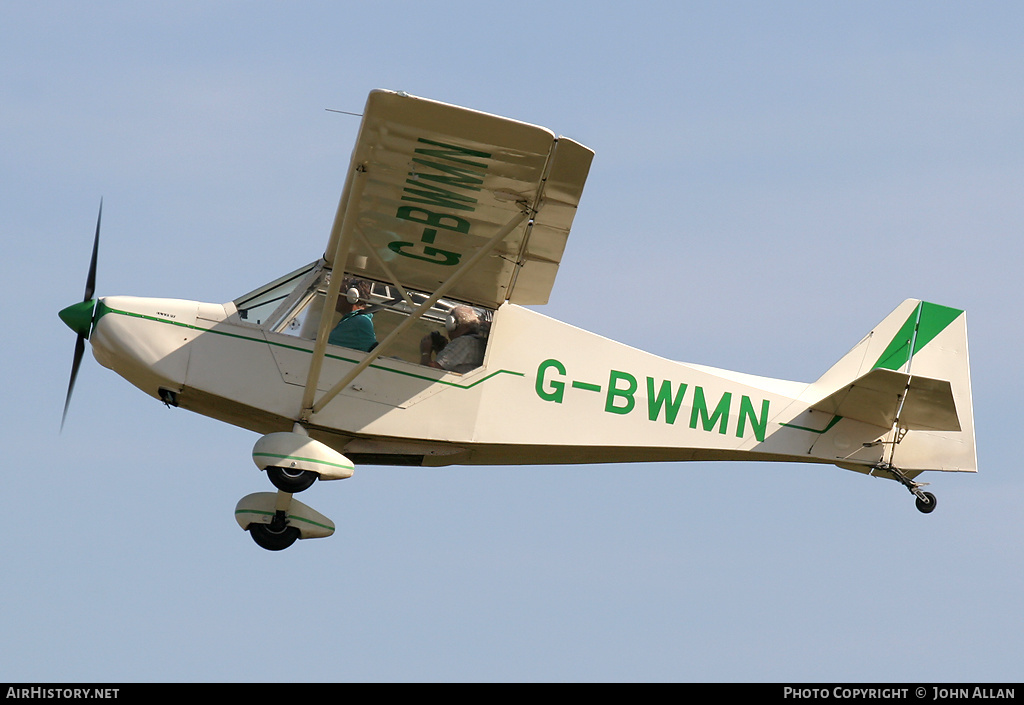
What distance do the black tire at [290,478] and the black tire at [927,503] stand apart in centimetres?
514

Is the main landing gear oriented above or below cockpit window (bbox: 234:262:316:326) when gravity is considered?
below

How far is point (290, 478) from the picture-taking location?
351 inches

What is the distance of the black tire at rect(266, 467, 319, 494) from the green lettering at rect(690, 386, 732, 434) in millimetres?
3258

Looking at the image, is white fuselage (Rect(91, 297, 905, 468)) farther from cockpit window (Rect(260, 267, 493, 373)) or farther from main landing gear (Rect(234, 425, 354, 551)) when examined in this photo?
main landing gear (Rect(234, 425, 354, 551))

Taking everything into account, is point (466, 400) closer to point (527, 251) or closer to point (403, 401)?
point (403, 401)

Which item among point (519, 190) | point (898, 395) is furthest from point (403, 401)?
point (898, 395)

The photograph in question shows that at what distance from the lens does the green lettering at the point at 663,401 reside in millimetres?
10188

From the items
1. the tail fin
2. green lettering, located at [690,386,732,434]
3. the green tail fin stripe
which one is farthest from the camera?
the green tail fin stripe

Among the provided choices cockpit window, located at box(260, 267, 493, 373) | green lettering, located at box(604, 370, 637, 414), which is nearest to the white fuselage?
green lettering, located at box(604, 370, 637, 414)

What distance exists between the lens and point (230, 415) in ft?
31.7

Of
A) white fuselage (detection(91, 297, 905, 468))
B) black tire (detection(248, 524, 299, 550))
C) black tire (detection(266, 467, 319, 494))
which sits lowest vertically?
black tire (detection(248, 524, 299, 550))

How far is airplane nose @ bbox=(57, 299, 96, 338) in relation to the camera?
954 centimetres

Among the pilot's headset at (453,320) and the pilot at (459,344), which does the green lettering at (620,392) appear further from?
the pilot's headset at (453,320)

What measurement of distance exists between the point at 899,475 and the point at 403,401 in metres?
4.36
